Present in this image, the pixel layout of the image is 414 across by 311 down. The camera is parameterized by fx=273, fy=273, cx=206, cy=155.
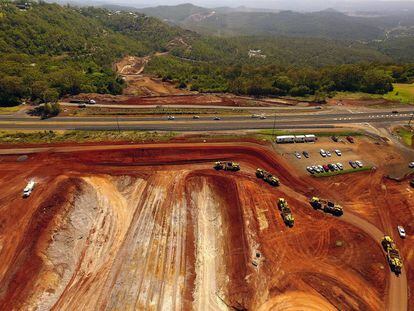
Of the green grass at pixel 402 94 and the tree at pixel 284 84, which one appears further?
the tree at pixel 284 84

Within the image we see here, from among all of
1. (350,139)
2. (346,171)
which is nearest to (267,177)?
(346,171)

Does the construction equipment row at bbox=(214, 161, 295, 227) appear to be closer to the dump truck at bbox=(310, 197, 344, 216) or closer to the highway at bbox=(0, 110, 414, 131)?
the dump truck at bbox=(310, 197, 344, 216)

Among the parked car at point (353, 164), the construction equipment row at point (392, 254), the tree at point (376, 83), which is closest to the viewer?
the construction equipment row at point (392, 254)

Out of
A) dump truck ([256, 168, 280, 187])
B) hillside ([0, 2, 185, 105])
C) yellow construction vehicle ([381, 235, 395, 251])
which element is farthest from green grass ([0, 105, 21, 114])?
yellow construction vehicle ([381, 235, 395, 251])

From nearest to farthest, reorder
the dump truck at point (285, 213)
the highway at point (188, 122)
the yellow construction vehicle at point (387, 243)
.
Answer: the yellow construction vehicle at point (387, 243) → the dump truck at point (285, 213) → the highway at point (188, 122)

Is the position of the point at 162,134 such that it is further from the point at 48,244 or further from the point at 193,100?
→ the point at 48,244

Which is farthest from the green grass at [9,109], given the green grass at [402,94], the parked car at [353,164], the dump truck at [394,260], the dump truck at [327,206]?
the green grass at [402,94]

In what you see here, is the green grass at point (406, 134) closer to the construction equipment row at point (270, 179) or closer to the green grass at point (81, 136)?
the construction equipment row at point (270, 179)
